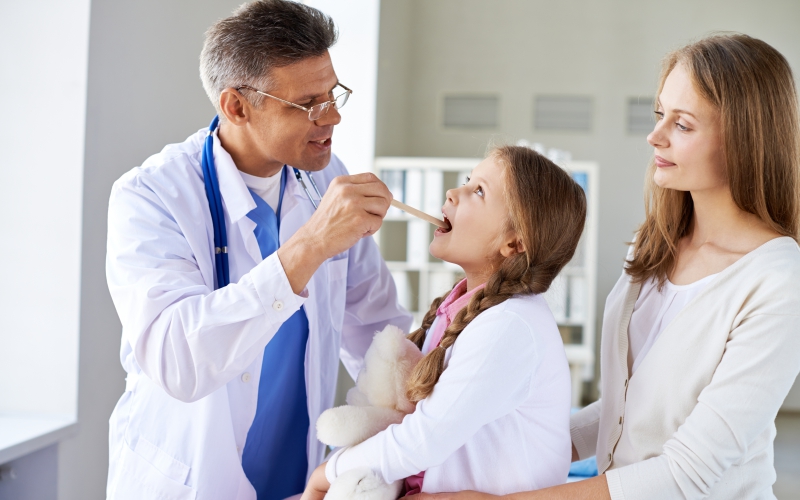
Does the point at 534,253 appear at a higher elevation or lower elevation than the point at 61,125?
lower

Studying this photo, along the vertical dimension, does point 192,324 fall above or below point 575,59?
below

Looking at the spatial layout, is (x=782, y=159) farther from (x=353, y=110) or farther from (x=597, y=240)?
(x=597, y=240)

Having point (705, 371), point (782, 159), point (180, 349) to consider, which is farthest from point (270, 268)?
point (782, 159)

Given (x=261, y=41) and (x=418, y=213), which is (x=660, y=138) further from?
(x=261, y=41)

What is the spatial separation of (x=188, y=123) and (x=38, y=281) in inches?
31.4

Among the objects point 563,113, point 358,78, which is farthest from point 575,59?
point 358,78

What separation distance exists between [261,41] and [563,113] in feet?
18.7

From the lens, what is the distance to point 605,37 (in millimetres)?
6867

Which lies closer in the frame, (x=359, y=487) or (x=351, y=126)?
(x=359, y=487)

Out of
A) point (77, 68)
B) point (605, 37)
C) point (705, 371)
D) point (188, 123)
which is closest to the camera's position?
point (705, 371)

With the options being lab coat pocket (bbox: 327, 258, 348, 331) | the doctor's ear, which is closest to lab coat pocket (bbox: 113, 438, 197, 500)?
lab coat pocket (bbox: 327, 258, 348, 331)

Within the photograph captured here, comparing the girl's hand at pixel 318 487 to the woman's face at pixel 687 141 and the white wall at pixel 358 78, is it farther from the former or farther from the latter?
the white wall at pixel 358 78

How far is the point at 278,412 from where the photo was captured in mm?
1746

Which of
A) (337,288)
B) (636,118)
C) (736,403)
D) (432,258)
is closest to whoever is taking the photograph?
(736,403)
